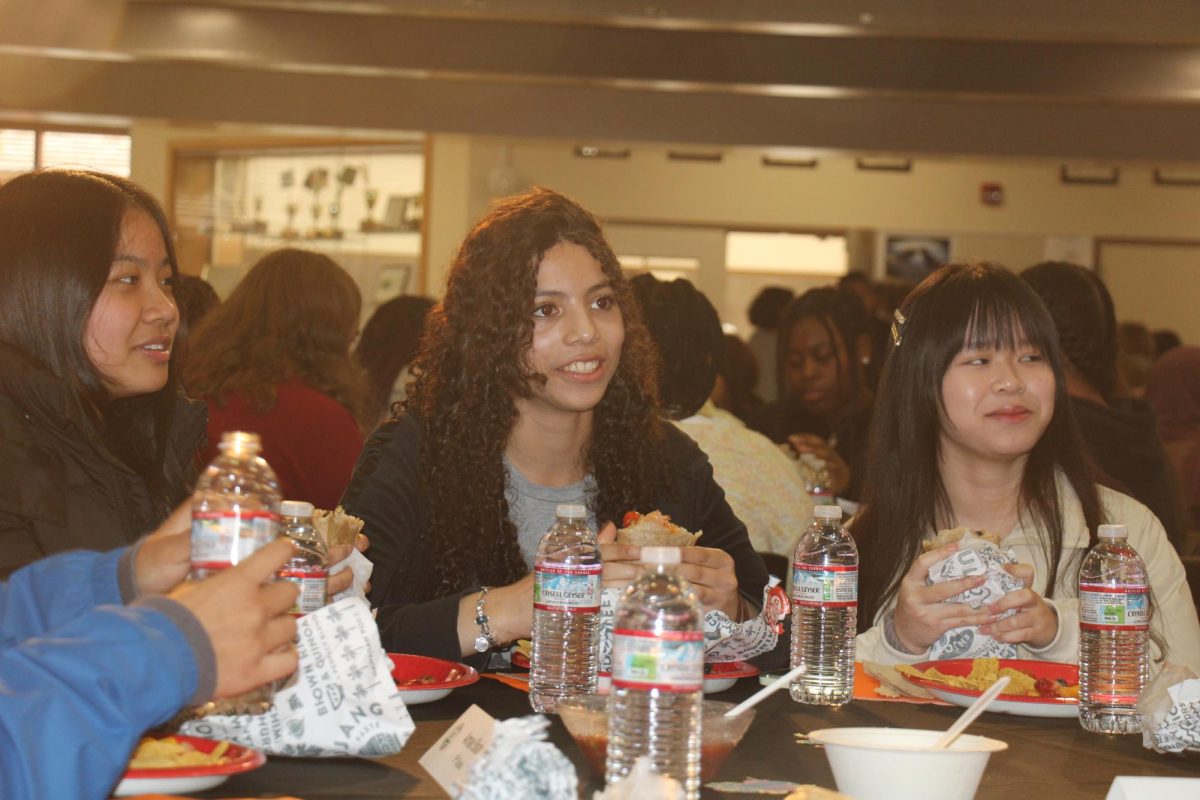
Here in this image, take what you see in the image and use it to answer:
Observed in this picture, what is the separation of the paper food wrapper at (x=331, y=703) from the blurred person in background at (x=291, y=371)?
103 inches

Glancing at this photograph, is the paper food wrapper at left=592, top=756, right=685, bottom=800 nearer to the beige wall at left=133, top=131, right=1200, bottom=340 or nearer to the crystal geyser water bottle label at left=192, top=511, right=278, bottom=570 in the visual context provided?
the crystal geyser water bottle label at left=192, top=511, right=278, bottom=570

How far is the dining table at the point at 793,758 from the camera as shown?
1.54 meters

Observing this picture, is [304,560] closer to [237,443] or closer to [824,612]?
[237,443]

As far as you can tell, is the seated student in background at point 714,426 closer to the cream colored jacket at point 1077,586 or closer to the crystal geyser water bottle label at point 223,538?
the cream colored jacket at point 1077,586

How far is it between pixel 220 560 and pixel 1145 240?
9576 mm

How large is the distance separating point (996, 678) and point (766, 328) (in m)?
6.44

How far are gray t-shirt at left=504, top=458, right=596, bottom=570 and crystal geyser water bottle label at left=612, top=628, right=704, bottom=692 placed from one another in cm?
125

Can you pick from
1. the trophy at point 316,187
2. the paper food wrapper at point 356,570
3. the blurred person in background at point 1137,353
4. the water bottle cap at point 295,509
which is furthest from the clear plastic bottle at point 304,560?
the trophy at point 316,187

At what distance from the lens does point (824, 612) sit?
2182 mm

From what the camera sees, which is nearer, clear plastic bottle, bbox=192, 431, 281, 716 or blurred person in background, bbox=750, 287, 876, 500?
clear plastic bottle, bbox=192, 431, 281, 716

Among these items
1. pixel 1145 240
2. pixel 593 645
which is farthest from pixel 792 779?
pixel 1145 240

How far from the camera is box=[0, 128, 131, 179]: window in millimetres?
9539

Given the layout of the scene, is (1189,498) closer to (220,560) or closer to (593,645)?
(593,645)

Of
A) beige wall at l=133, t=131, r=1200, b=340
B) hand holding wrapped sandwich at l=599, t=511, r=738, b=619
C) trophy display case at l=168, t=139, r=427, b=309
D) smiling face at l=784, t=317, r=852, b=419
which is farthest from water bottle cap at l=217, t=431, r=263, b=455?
beige wall at l=133, t=131, r=1200, b=340
